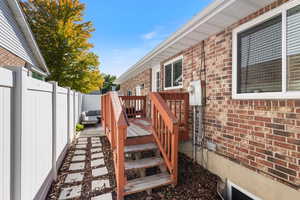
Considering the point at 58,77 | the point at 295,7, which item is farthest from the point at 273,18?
the point at 58,77

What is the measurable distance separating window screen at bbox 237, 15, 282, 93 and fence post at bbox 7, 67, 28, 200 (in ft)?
10.7

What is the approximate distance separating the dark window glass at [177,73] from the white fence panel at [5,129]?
4.00 meters

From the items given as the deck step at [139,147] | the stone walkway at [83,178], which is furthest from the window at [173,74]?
the stone walkway at [83,178]

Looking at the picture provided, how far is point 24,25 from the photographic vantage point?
650 cm

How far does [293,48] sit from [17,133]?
139 inches

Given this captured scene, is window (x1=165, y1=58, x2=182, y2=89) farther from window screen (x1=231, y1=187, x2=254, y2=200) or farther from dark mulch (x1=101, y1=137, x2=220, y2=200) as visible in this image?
window screen (x1=231, y1=187, x2=254, y2=200)

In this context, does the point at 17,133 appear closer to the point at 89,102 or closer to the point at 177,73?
the point at 177,73

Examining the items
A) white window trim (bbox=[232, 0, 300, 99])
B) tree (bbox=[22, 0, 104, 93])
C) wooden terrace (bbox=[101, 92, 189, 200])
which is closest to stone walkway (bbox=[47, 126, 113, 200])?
wooden terrace (bbox=[101, 92, 189, 200])

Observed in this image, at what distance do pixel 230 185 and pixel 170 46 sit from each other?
136 inches

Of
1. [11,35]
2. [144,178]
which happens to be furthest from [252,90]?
[11,35]

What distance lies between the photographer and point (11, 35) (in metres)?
5.70

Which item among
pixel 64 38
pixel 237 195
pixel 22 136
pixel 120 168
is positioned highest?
pixel 64 38

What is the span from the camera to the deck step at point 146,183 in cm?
241

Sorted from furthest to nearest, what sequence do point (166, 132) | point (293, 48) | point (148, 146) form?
point (148, 146)
point (166, 132)
point (293, 48)
